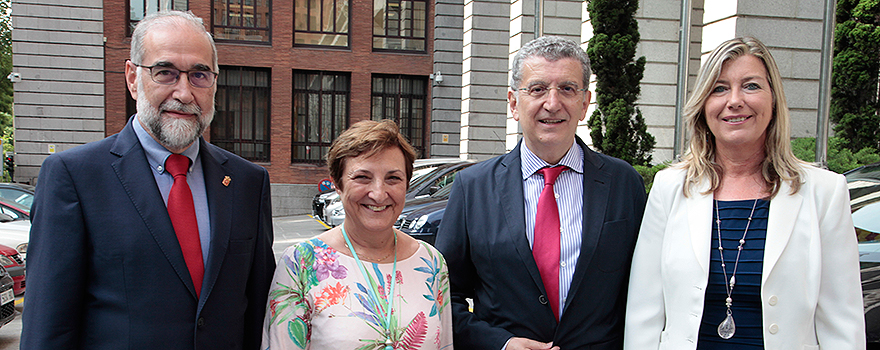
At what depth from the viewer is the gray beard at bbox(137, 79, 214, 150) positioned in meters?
2.10

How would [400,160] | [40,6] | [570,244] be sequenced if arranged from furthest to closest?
1. [40,6]
2. [570,244]
3. [400,160]

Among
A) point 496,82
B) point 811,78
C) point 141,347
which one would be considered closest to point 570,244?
point 141,347

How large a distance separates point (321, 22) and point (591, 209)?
20271 millimetres

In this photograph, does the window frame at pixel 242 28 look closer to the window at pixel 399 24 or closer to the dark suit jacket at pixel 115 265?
the window at pixel 399 24

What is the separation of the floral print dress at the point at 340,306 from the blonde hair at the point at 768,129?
1.20m

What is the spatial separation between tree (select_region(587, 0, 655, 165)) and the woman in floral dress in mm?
8385

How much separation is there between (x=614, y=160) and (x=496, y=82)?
1651cm

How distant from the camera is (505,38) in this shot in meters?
19.1

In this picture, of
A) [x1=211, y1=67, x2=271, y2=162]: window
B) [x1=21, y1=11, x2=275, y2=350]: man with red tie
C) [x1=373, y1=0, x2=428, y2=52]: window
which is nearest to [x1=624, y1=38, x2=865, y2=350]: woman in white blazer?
[x1=21, y1=11, x2=275, y2=350]: man with red tie

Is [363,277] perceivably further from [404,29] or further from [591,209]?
[404,29]

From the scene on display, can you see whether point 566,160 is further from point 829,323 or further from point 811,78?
point 811,78

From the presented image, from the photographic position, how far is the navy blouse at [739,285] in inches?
81.6

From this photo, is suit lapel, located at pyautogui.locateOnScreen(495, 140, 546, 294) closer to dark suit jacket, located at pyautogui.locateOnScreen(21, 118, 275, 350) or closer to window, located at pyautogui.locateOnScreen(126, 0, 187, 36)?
dark suit jacket, located at pyautogui.locateOnScreen(21, 118, 275, 350)

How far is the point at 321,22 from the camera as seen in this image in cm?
2109
